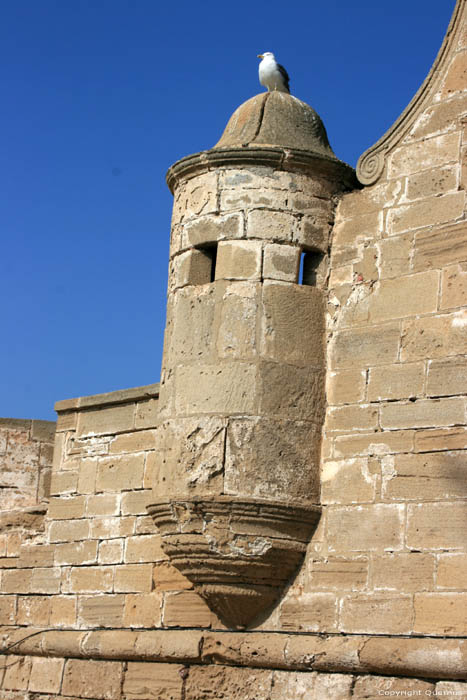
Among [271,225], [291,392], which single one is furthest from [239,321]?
[271,225]

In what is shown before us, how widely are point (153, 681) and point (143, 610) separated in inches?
21.6

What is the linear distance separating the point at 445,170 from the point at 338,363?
1344 mm

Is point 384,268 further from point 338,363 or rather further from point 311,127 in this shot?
point 311,127

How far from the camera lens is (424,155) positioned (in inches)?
303

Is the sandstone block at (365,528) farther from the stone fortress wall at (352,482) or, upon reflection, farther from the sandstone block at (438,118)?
the sandstone block at (438,118)

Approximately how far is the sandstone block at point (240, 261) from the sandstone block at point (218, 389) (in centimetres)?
58

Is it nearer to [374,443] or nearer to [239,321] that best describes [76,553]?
[239,321]

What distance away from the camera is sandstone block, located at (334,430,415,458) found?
729 cm

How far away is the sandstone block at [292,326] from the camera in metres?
7.75

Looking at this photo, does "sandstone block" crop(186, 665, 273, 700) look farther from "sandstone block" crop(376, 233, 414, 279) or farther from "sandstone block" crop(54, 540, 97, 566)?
"sandstone block" crop(376, 233, 414, 279)

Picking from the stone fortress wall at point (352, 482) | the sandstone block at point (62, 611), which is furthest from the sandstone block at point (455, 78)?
the sandstone block at point (62, 611)

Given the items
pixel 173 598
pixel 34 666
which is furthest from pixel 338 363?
pixel 34 666

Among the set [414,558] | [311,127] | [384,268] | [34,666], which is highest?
[311,127]

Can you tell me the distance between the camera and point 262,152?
798 centimetres
